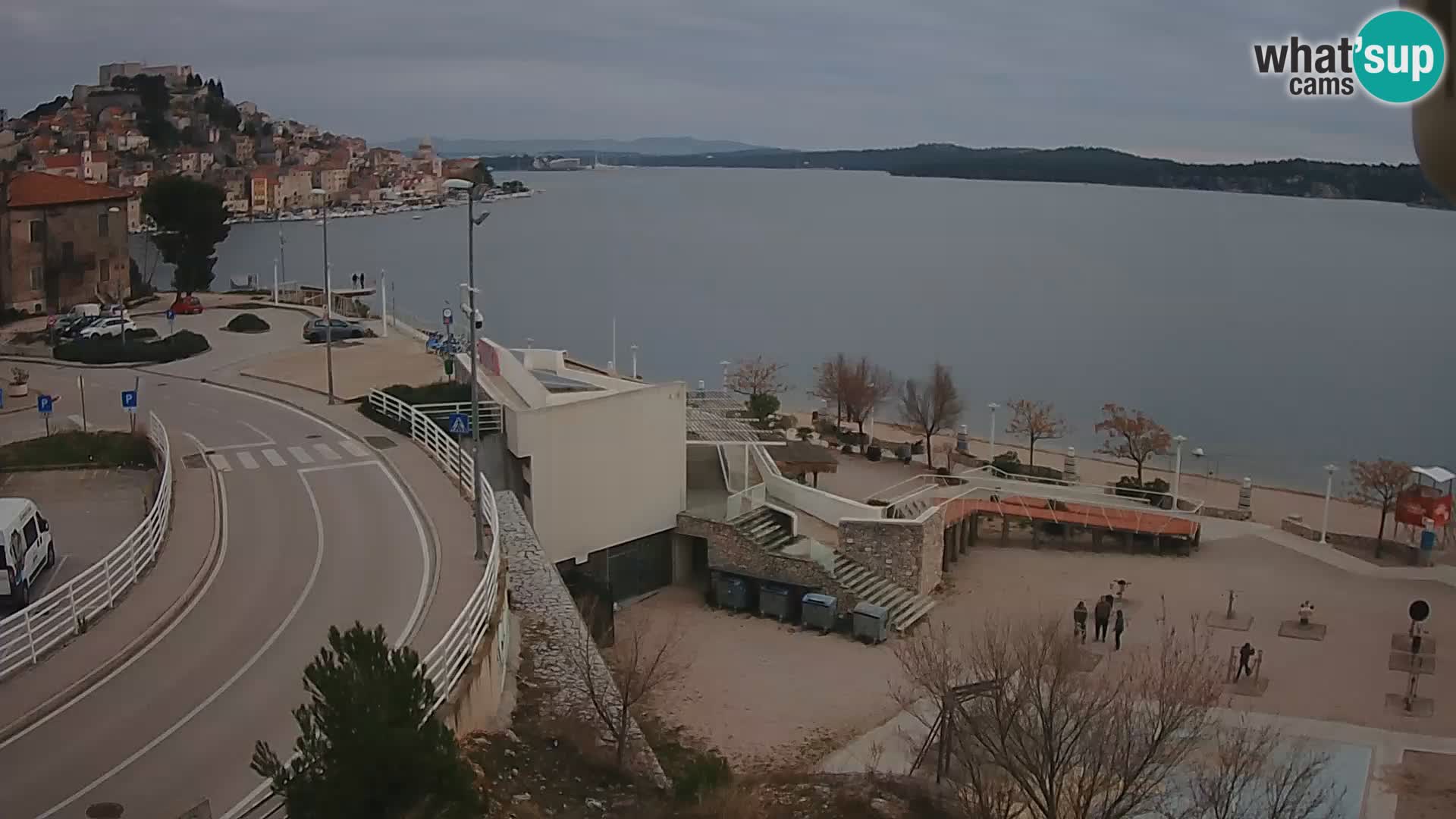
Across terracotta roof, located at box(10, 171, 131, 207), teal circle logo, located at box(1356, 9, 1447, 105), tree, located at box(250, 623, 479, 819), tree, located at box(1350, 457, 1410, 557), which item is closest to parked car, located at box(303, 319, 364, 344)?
terracotta roof, located at box(10, 171, 131, 207)

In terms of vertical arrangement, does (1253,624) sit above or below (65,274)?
below

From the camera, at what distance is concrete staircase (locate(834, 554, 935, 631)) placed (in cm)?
2308

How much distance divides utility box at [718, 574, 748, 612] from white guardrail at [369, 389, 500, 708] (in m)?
5.47

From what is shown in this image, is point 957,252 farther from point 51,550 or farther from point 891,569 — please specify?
point 51,550

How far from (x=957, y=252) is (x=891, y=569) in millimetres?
119766

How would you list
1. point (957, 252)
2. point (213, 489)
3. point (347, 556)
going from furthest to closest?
point (957, 252), point (213, 489), point (347, 556)

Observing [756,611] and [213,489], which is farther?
[756,611]

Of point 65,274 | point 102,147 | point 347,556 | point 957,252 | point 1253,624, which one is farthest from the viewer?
point 102,147

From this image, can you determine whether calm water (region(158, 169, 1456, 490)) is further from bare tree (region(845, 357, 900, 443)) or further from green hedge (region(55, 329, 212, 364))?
green hedge (region(55, 329, 212, 364))

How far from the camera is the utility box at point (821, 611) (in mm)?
22641

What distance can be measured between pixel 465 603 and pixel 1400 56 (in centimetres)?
1246

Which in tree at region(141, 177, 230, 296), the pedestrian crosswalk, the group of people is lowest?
the group of people

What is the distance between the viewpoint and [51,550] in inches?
695

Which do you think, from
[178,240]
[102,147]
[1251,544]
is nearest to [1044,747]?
[1251,544]
